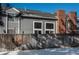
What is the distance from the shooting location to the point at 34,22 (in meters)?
4.64

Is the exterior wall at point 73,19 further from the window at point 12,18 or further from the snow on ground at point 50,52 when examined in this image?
the window at point 12,18

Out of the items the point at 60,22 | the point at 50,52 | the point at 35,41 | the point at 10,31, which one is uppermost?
the point at 60,22

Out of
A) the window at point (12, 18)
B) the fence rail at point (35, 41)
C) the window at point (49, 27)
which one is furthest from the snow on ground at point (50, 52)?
the window at point (12, 18)

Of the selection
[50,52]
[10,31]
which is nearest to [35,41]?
[50,52]

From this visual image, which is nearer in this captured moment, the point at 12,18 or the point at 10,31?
the point at 12,18

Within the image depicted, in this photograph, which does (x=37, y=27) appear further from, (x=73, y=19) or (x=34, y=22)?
(x=73, y=19)

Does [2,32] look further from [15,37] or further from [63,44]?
[63,44]

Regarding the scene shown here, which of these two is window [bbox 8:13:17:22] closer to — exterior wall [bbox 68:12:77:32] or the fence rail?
the fence rail

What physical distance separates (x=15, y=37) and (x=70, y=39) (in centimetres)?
114

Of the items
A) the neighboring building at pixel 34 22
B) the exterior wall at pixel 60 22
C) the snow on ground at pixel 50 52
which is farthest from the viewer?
the exterior wall at pixel 60 22

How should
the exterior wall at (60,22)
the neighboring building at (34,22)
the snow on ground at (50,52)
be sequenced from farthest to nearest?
the exterior wall at (60,22)
the neighboring building at (34,22)
the snow on ground at (50,52)

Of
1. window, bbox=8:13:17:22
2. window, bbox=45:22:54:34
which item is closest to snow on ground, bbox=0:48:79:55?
window, bbox=45:22:54:34

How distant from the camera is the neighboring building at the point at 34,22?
462 centimetres

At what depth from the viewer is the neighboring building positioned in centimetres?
462
